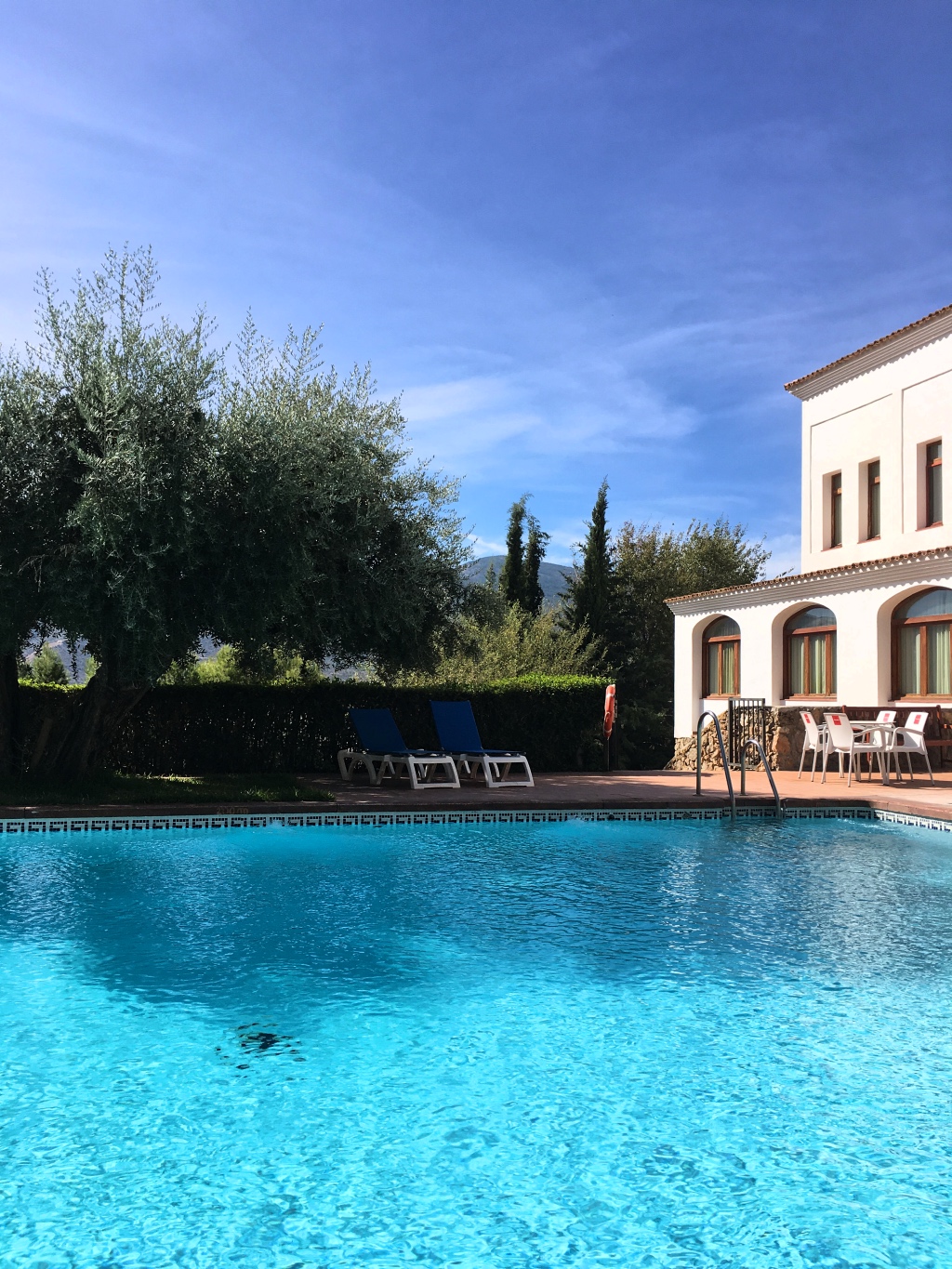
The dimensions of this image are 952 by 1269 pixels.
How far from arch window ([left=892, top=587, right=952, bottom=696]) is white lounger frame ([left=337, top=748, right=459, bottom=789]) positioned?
7672mm

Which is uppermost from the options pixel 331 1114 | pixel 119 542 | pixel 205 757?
pixel 119 542

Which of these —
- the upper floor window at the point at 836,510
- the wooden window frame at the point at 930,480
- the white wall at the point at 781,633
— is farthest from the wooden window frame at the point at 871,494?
the white wall at the point at 781,633

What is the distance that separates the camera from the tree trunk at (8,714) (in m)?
12.7

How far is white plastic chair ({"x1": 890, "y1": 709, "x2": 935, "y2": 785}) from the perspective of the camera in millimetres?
13688

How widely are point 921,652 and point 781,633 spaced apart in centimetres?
374

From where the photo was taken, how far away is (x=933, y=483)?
1883 centimetres

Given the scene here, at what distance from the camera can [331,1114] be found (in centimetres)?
385

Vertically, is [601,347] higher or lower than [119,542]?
higher

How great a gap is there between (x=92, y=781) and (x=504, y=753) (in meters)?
5.33

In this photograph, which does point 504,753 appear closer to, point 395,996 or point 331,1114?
point 395,996

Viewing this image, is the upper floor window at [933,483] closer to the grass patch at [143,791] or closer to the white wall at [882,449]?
the white wall at [882,449]

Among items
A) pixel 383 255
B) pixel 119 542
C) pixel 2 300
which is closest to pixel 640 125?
pixel 383 255

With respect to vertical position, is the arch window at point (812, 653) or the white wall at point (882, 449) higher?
the white wall at point (882, 449)

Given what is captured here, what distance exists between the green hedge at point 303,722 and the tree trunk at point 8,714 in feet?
0.72
